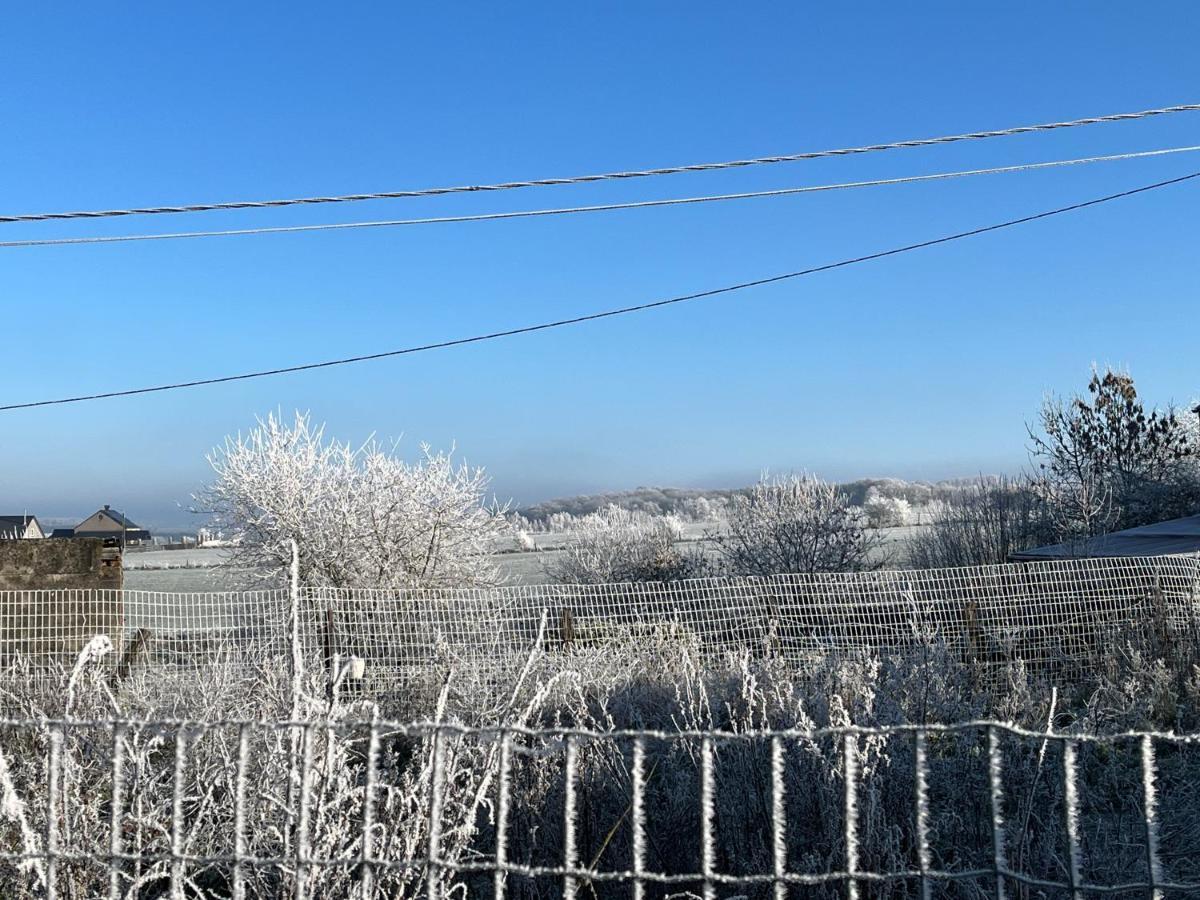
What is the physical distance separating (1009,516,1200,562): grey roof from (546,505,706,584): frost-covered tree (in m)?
5.51

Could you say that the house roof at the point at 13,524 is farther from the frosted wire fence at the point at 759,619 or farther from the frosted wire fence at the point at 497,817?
the frosted wire fence at the point at 497,817

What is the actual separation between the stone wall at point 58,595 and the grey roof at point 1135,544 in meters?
11.0

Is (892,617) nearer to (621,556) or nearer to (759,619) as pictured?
(759,619)

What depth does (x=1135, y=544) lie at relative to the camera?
51.6 feet

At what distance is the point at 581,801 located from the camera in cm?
475

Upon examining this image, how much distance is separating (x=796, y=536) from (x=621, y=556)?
3574 mm

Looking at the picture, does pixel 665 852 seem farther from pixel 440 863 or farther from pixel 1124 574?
pixel 1124 574

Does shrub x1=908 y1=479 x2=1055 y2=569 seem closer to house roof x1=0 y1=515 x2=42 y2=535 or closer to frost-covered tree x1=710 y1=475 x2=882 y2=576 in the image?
frost-covered tree x1=710 y1=475 x2=882 y2=576

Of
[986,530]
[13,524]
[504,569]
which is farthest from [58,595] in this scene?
[13,524]

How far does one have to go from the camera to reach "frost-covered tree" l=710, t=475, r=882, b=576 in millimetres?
16406

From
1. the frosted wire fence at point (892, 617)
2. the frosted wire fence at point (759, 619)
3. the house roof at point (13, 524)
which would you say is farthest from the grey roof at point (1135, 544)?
the house roof at point (13, 524)

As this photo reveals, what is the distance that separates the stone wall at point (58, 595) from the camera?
30.3ft

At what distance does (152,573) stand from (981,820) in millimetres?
33169

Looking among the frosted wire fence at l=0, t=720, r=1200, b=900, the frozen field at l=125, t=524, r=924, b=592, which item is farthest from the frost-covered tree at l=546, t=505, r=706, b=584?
the frosted wire fence at l=0, t=720, r=1200, b=900
